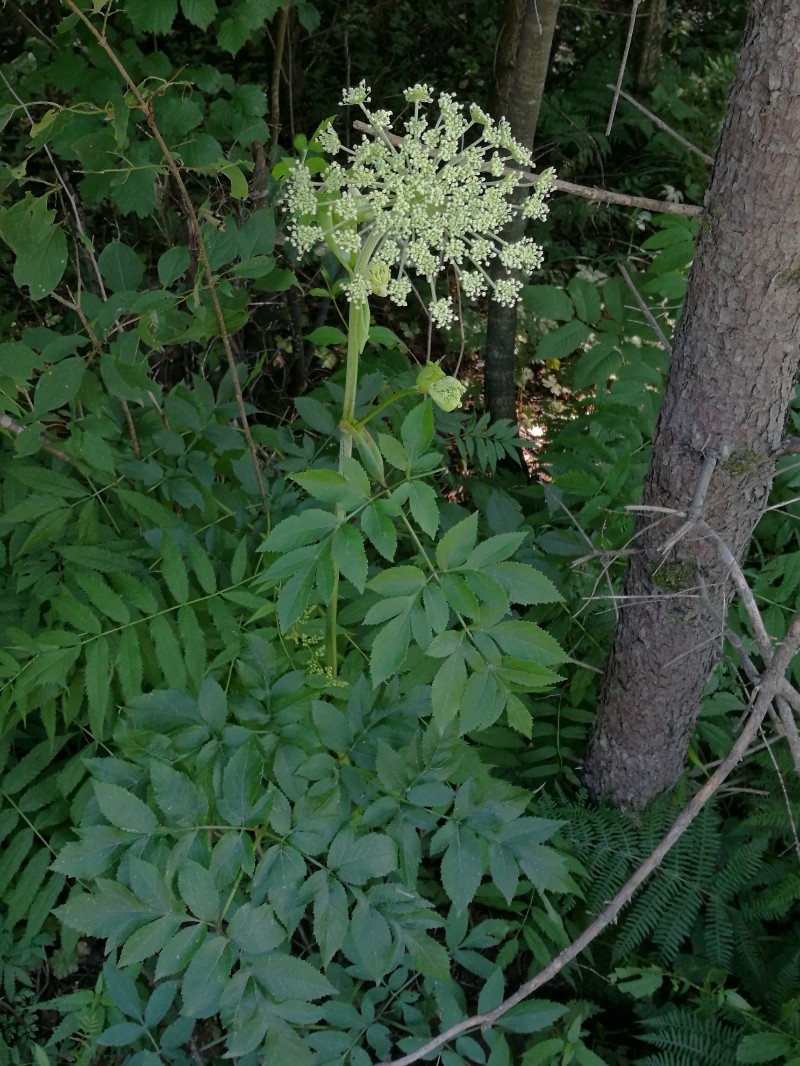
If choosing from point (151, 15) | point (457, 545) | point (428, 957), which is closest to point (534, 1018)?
point (428, 957)

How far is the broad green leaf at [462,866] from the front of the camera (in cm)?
155

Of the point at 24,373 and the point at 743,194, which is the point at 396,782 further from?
the point at 743,194

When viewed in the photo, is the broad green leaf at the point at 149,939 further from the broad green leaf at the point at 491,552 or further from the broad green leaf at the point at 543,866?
the broad green leaf at the point at 491,552

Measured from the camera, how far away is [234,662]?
193 cm

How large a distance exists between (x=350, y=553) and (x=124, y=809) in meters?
0.62

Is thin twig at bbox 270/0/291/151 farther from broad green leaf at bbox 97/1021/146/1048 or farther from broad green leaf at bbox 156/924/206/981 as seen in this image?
broad green leaf at bbox 97/1021/146/1048

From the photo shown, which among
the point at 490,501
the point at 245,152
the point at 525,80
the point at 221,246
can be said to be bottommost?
the point at 490,501

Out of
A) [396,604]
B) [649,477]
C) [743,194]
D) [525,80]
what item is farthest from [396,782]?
[525,80]

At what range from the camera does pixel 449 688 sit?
4.80ft

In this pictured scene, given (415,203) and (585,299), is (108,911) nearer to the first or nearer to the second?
(415,203)

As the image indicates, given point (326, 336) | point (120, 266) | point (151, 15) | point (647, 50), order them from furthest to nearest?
point (647, 50) → point (151, 15) → point (326, 336) → point (120, 266)

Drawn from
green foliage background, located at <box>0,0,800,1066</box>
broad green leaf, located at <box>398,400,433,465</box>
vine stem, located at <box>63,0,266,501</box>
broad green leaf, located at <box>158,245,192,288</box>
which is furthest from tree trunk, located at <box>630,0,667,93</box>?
broad green leaf, located at <box>398,400,433,465</box>

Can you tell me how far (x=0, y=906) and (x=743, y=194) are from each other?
255 centimetres

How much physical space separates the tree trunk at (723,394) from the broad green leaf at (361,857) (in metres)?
0.70
